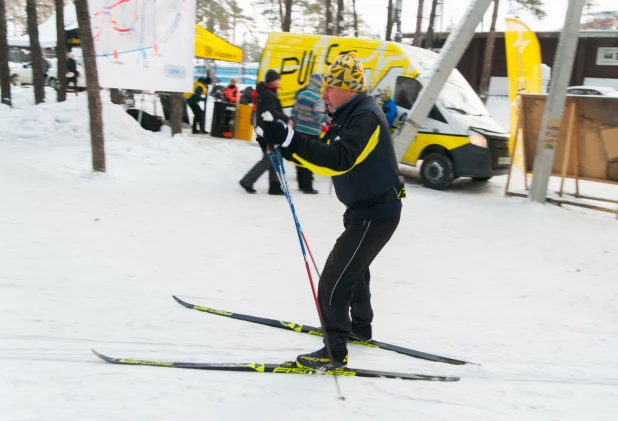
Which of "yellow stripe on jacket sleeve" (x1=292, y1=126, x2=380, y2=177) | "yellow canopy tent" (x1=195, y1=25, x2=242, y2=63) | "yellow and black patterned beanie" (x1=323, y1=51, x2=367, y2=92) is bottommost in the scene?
"yellow stripe on jacket sleeve" (x1=292, y1=126, x2=380, y2=177)

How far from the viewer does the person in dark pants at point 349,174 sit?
10.1 ft

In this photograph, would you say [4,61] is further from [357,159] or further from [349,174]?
[357,159]

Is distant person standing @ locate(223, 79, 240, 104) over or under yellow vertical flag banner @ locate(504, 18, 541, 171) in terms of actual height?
under

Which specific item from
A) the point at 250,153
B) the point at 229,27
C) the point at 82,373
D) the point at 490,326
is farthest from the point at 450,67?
the point at 229,27

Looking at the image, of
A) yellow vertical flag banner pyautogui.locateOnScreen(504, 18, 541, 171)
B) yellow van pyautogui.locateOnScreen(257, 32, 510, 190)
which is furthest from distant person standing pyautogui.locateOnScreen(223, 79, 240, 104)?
yellow vertical flag banner pyautogui.locateOnScreen(504, 18, 541, 171)

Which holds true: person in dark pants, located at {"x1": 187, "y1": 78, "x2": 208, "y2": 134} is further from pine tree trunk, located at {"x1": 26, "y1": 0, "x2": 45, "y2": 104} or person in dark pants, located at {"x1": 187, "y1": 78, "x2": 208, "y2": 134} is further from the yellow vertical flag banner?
the yellow vertical flag banner

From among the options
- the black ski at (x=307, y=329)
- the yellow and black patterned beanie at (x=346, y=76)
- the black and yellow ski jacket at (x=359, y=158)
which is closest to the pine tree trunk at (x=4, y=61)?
the black ski at (x=307, y=329)

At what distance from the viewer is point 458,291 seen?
16.6ft

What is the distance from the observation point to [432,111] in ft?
32.8

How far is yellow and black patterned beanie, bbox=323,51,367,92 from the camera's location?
3.22m

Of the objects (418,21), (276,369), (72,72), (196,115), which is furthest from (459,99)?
(418,21)

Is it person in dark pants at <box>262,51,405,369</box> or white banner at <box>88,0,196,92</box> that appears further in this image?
white banner at <box>88,0,196,92</box>

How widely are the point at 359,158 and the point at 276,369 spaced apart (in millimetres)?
1414

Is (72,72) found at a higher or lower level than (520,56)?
lower
